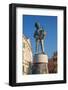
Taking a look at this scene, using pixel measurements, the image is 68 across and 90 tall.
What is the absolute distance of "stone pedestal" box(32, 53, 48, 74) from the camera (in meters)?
1.56

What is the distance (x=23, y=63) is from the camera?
1.53 meters

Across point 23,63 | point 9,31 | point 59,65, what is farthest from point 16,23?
point 59,65

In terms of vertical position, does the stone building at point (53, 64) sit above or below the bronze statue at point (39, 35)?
below

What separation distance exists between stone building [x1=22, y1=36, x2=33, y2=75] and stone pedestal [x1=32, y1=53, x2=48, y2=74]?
0.08ft

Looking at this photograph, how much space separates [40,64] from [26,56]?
8cm

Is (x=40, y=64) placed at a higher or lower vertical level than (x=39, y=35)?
lower

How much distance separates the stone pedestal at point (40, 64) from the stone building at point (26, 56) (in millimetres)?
24

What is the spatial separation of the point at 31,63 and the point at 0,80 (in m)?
0.15

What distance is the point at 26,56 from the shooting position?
1.54 metres

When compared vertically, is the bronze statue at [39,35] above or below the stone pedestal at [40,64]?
above

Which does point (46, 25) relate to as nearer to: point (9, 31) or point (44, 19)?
point (44, 19)

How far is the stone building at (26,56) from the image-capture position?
1535mm

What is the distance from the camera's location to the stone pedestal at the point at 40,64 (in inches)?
61.4

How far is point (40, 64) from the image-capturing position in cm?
158
